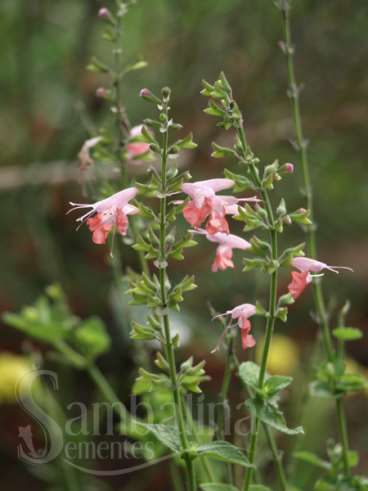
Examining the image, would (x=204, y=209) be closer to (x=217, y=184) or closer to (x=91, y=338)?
(x=217, y=184)

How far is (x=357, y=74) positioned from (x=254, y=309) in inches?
55.0

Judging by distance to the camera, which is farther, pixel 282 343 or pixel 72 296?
pixel 72 296

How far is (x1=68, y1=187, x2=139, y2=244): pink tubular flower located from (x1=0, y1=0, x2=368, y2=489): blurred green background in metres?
0.98

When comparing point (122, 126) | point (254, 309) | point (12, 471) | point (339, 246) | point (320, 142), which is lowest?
point (12, 471)

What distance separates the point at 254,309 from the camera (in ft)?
2.21

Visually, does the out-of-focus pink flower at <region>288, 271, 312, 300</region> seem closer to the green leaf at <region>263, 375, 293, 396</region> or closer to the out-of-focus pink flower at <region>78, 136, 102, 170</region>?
the green leaf at <region>263, 375, 293, 396</region>

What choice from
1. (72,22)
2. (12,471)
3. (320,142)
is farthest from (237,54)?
(12,471)

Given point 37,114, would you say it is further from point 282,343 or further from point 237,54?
point 282,343

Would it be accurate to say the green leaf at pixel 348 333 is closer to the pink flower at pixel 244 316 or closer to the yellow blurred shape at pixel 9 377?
the pink flower at pixel 244 316

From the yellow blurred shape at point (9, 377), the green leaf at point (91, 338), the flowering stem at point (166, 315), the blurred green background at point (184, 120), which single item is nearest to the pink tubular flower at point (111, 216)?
the flowering stem at point (166, 315)

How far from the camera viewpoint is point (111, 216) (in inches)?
27.0

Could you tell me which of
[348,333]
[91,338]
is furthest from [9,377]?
[348,333]

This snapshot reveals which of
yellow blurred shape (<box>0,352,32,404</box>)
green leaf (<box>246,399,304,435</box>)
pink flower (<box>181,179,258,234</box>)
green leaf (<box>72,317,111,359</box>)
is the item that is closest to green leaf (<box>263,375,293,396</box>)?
green leaf (<box>246,399,304,435</box>)

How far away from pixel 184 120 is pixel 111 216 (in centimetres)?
170
